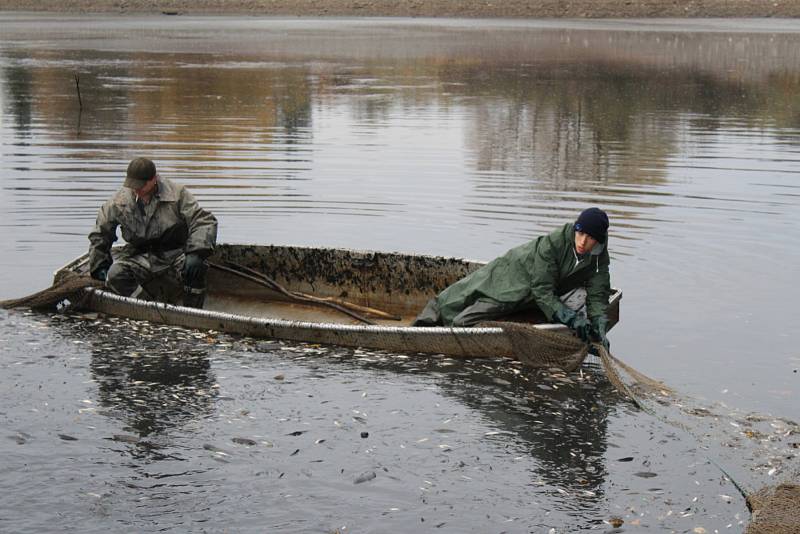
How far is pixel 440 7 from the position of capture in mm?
106750

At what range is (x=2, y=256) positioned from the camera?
54.5ft

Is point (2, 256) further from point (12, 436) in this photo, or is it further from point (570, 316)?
point (570, 316)

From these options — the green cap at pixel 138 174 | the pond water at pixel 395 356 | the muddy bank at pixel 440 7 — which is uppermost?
the muddy bank at pixel 440 7

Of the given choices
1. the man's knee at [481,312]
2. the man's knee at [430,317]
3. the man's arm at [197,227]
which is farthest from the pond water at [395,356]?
the man's arm at [197,227]

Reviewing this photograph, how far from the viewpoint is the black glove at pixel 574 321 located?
36.7 feet

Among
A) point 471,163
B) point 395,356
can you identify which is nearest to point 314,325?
point 395,356

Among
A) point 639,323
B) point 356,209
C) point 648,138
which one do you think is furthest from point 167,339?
point 648,138

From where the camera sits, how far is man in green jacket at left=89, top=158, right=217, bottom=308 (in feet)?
42.0

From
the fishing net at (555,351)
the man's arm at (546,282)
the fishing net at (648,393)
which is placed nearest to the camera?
the fishing net at (648,393)

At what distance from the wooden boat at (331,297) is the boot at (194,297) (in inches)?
17.6

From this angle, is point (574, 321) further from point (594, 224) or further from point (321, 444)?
point (321, 444)

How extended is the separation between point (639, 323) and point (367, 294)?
10.2 feet

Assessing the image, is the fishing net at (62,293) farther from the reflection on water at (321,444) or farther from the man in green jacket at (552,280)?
the man in green jacket at (552,280)

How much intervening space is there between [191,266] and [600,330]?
441cm
